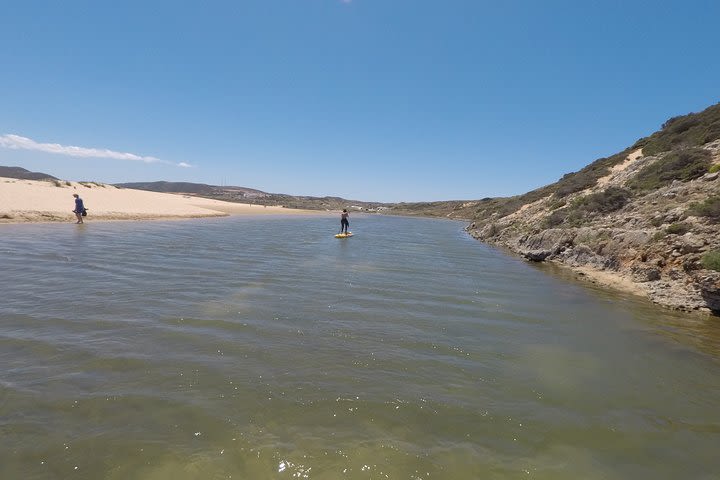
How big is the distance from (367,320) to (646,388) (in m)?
5.15

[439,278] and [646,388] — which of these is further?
[439,278]

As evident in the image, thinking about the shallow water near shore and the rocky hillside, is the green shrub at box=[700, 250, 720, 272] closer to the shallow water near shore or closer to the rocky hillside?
the rocky hillside

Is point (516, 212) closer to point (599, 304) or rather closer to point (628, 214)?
point (628, 214)

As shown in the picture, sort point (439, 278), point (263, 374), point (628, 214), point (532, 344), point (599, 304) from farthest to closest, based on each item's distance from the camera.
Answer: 1. point (628, 214)
2. point (439, 278)
3. point (599, 304)
4. point (532, 344)
5. point (263, 374)

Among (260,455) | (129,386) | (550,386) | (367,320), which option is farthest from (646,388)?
(129,386)

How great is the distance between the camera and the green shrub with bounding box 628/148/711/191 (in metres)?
19.2

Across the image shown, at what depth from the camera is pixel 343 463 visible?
12.2ft

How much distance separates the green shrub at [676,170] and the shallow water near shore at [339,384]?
538 inches

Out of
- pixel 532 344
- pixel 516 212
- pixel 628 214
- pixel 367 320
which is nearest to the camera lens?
pixel 532 344

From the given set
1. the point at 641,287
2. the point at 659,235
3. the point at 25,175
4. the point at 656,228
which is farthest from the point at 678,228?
the point at 25,175

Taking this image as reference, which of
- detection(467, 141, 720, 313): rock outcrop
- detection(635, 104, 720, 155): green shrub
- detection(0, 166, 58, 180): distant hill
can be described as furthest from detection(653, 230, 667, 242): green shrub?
detection(0, 166, 58, 180): distant hill

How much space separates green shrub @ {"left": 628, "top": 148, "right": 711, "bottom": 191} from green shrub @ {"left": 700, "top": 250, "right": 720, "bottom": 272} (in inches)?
475

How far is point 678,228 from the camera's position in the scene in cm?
1269

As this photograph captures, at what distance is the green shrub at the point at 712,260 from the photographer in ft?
31.9
